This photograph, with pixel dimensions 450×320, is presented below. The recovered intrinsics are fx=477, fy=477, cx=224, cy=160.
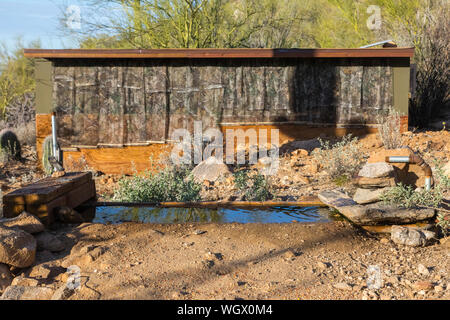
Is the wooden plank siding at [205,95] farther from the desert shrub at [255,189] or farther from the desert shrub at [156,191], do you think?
the desert shrub at [156,191]

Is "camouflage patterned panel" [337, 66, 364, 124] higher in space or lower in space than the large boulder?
higher

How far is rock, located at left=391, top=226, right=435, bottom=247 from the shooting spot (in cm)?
464

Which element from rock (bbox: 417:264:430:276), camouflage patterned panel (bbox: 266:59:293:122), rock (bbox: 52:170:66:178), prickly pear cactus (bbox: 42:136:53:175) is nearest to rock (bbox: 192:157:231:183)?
camouflage patterned panel (bbox: 266:59:293:122)

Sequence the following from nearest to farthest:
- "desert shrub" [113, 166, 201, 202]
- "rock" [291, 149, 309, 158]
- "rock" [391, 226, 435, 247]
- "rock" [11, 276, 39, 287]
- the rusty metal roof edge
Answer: "rock" [11, 276, 39, 287] → "rock" [391, 226, 435, 247] → "desert shrub" [113, 166, 201, 202] → the rusty metal roof edge → "rock" [291, 149, 309, 158]

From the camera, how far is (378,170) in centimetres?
548

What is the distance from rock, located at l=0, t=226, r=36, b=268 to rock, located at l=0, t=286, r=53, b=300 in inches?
15.0

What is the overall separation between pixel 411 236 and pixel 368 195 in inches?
36.5

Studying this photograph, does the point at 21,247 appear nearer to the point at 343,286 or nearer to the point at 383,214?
the point at 343,286

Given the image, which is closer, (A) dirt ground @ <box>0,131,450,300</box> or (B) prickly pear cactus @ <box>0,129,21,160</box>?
(A) dirt ground @ <box>0,131,450,300</box>

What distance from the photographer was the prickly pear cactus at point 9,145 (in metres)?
13.2

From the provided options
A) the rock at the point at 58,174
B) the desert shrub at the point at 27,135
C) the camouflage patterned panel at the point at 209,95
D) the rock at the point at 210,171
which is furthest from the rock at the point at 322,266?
the desert shrub at the point at 27,135

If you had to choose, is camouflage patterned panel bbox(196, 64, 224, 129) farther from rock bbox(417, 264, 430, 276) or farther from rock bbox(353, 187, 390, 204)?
rock bbox(417, 264, 430, 276)

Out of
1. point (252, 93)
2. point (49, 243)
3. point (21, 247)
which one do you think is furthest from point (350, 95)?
point (21, 247)
